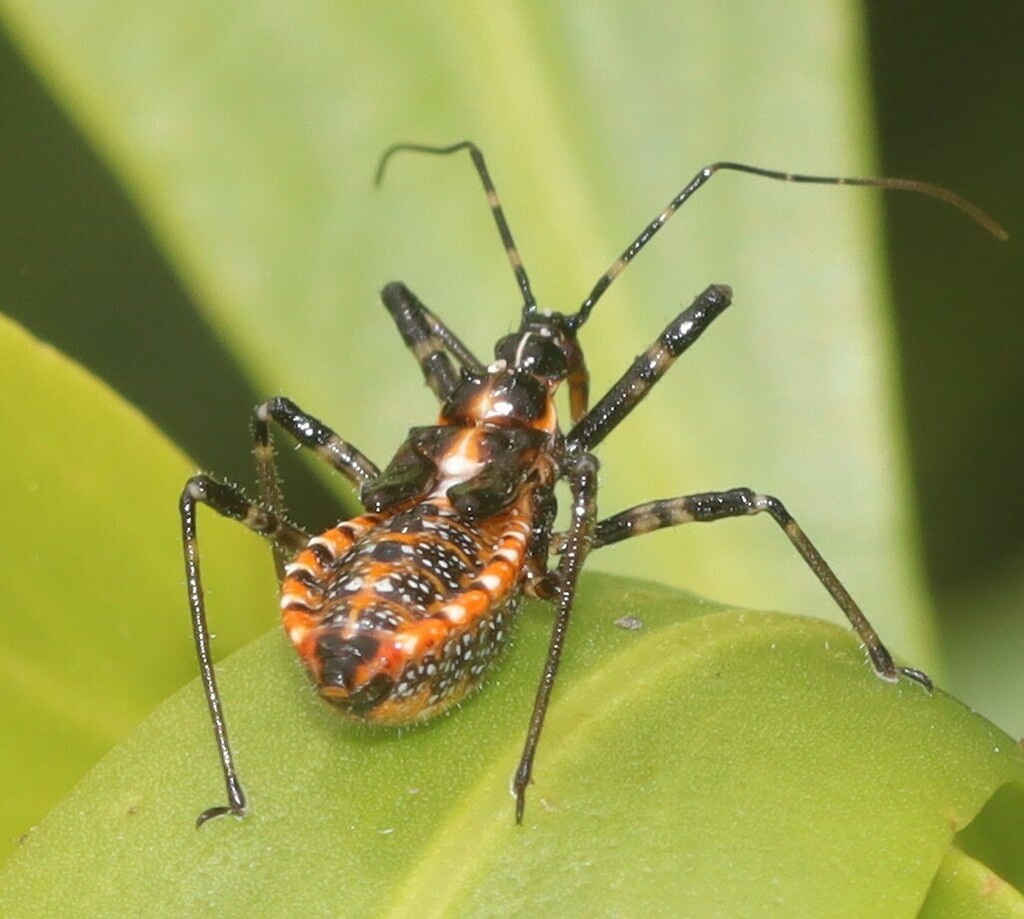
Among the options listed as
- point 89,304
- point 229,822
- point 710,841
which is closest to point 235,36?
point 89,304

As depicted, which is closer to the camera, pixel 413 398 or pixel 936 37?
pixel 413 398

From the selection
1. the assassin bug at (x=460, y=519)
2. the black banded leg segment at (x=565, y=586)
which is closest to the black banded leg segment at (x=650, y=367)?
the assassin bug at (x=460, y=519)

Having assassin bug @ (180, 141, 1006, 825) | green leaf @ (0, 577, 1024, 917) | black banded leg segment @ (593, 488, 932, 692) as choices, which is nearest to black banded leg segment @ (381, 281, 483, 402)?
assassin bug @ (180, 141, 1006, 825)

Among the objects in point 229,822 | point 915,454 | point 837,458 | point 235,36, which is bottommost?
point 915,454

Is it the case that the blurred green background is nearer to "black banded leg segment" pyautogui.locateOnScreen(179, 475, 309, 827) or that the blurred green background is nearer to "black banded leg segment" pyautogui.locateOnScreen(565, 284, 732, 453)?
"black banded leg segment" pyautogui.locateOnScreen(565, 284, 732, 453)

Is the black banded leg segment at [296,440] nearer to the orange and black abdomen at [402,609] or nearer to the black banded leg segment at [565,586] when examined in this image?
the orange and black abdomen at [402,609]

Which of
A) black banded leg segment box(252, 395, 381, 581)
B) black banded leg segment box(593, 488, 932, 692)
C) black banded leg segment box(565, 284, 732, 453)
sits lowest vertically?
black banded leg segment box(593, 488, 932, 692)

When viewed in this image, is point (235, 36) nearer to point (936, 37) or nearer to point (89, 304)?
point (89, 304)
